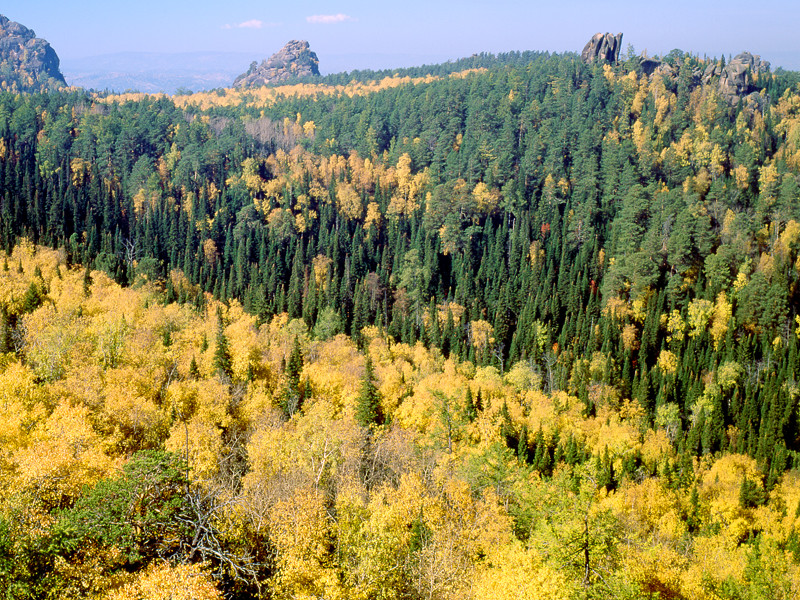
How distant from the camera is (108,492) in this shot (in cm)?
3031

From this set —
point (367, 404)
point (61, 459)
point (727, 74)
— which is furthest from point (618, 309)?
point (727, 74)

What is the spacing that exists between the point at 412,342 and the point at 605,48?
425 feet

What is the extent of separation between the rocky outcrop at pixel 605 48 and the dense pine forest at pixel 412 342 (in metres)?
13.6

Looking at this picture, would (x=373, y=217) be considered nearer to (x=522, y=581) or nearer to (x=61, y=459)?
(x=61, y=459)

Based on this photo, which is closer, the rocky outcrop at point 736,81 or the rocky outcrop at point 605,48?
the rocky outcrop at point 736,81

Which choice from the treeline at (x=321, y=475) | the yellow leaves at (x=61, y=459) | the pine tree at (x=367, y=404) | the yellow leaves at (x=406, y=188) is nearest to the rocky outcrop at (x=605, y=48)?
the yellow leaves at (x=406, y=188)

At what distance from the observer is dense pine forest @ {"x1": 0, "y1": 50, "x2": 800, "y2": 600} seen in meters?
34.7

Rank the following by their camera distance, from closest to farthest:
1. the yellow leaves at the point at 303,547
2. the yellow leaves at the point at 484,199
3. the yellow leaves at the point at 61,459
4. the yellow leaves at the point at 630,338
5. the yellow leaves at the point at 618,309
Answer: the yellow leaves at the point at 303,547, the yellow leaves at the point at 61,459, the yellow leaves at the point at 630,338, the yellow leaves at the point at 618,309, the yellow leaves at the point at 484,199

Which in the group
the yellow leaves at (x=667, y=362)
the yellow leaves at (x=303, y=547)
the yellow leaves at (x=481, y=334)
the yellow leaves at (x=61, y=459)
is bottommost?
the yellow leaves at (x=667, y=362)

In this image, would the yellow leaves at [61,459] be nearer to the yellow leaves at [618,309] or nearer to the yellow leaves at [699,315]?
the yellow leaves at [618,309]

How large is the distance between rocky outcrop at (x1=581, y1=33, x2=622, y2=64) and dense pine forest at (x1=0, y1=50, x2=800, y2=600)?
13.6 meters

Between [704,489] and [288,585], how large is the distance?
56.9 m

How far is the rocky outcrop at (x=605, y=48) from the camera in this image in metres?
189

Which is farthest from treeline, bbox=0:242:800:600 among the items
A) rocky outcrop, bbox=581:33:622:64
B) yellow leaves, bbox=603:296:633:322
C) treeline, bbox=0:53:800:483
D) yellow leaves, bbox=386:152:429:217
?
rocky outcrop, bbox=581:33:622:64
